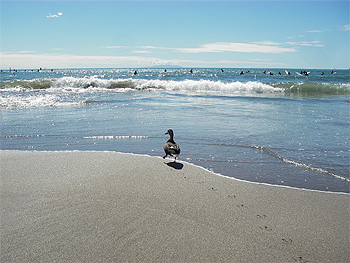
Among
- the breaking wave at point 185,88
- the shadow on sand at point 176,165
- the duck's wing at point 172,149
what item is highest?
the breaking wave at point 185,88

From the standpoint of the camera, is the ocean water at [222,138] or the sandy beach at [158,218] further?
the ocean water at [222,138]

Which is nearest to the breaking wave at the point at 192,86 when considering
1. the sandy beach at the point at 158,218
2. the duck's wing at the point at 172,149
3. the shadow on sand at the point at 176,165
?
the duck's wing at the point at 172,149

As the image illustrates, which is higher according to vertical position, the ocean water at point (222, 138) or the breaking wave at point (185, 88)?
the breaking wave at point (185, 88)

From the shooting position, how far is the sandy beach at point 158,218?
2865mm

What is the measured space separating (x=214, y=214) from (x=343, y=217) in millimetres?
1723

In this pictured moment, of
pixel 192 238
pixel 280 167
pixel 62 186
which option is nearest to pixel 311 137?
pixel 280 167

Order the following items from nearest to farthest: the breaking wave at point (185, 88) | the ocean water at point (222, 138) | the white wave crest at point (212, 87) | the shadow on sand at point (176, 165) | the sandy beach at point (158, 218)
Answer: the sandy beach at point (158, 218)
the shadow on sand at point (176, 165)
the ocean water at point (222, 138)
the breaking wave at point (185, 88)
the white wave crest at point (212, 87)

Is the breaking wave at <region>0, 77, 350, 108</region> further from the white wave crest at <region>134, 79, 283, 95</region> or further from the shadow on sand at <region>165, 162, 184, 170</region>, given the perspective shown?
the shadow on sand at <region>165, 162, 184, 170</region>

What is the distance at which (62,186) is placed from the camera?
420 centimetres

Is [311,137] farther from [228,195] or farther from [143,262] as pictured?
[143,262]

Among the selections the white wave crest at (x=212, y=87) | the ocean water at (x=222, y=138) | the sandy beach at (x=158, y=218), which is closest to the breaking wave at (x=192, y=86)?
the white wave crest at (x=212, y=87)

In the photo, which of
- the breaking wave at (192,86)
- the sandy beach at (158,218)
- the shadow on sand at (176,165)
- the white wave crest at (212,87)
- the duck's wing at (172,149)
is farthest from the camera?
the white wave crest at (212,87)

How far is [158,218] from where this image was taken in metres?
3.42

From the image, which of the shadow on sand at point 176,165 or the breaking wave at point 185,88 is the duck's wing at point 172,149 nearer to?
the shadow on sand at point 176,165
